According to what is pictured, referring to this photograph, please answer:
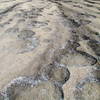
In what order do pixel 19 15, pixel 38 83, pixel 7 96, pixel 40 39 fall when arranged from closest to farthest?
1. pixel 7 96
2. pixel 38 83
3. pixel 40 39
4. pixel 19 15

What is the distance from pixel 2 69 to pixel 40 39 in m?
0.58

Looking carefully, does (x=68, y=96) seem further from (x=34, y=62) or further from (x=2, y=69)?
(x=2, y=69)

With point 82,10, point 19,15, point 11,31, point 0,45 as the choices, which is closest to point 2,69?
point 0,45

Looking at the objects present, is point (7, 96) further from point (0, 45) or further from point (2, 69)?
point (0, 45)

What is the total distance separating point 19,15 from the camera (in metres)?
2.47

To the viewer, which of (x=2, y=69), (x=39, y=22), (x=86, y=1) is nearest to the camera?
(x=2, y=69)

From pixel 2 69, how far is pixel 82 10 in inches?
70.9

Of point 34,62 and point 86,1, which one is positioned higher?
point 34,62

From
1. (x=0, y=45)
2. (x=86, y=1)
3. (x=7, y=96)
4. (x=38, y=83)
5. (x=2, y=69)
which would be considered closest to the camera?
(x=7, y=96)

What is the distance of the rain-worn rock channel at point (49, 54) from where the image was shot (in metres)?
1.19

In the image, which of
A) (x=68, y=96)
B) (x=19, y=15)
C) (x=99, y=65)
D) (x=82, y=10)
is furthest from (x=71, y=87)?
(x=82, y=10)

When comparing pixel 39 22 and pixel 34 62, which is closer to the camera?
pixel 34 62

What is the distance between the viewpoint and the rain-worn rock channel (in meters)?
1.19

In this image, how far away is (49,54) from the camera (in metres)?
1.56
